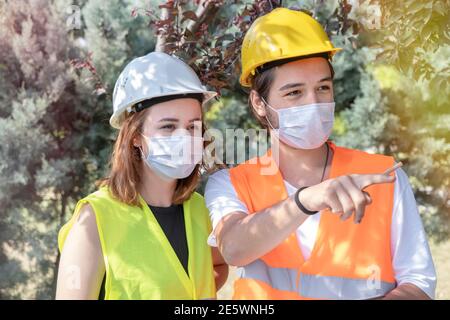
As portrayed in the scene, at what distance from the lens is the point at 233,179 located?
2.47 meters

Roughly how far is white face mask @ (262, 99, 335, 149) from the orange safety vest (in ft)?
0.81

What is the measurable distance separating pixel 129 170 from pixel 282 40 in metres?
0.81

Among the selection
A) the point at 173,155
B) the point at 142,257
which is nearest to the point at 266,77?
the point at 173,155

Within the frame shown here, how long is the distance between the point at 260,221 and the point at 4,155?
15.6 ft

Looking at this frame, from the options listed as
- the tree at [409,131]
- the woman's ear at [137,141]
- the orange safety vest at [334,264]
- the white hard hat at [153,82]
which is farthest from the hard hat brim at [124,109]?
the tree at [409,131]

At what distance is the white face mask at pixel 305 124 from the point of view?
244cm

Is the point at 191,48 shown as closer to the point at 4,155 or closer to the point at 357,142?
the point at 4,155

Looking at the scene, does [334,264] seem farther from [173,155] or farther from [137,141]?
[137,141]

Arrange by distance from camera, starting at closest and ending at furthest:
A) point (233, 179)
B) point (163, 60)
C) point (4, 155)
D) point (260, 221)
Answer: point (260, 221) < point (233, 179) < point (163, 60) < point (4, 155)

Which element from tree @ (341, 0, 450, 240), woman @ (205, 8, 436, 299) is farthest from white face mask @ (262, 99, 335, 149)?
tree @ (341, 0, 450, 240)

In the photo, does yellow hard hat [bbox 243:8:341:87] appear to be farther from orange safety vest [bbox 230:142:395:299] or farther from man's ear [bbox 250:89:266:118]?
orange safety vest [bbox 230:142:395:299]

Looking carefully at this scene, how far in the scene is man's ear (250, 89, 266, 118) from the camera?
2.58 metres
